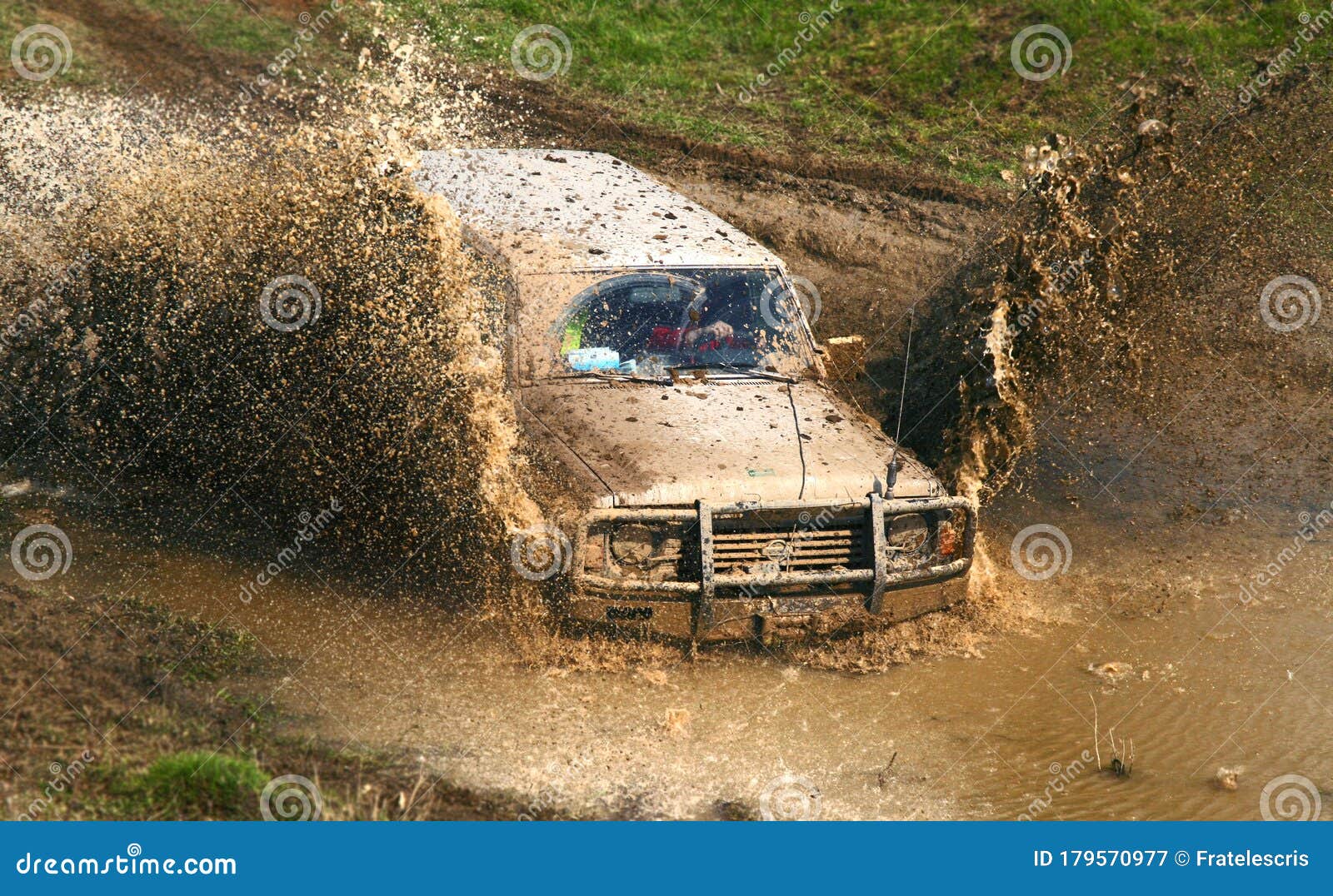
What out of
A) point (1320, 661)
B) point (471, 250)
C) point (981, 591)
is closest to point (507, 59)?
point (471, 250)

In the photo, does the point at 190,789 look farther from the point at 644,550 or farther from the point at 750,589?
the point at 750,589

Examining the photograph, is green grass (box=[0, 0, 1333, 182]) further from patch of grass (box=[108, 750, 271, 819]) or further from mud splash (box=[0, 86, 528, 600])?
patch of grass (box=[108, 750, 271, 819])

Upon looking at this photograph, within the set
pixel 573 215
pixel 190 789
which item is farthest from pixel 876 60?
pixel 190 789

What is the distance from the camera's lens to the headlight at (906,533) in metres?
6.25

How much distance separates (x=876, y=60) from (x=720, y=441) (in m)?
10.1

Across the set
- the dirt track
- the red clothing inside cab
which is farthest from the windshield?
the dirt track

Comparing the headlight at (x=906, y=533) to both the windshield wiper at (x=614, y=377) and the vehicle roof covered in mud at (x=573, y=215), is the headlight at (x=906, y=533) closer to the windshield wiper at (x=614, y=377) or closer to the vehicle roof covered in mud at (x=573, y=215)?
the windshield wiper at (x=614, y=377)

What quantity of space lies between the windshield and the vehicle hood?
183mm

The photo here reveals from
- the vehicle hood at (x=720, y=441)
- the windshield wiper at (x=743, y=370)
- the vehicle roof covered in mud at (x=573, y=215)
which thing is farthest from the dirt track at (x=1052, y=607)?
the vehicle roof covered in mud at (x=573, y=215)

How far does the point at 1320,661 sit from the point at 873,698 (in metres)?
2.42

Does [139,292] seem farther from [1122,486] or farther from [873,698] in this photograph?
[1122,486]

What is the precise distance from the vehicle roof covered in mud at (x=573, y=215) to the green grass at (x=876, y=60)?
5.11 metres

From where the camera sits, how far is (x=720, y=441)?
635cm

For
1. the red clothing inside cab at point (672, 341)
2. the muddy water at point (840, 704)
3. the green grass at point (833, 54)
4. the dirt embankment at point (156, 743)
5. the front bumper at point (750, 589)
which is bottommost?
the muddy water at point (840, 704)
